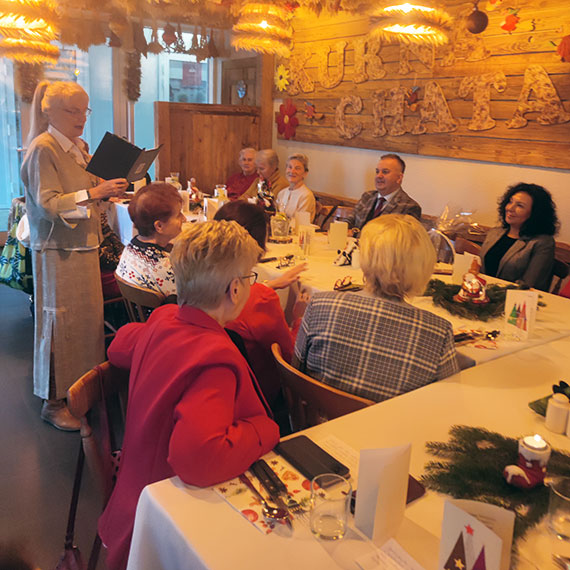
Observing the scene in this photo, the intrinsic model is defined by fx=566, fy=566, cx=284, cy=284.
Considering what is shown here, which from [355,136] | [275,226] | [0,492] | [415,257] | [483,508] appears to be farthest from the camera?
[355,136]

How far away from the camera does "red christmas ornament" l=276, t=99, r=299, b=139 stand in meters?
6.09

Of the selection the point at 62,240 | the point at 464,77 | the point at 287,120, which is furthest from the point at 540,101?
the point at 62,240

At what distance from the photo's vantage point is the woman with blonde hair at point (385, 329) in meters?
1.64

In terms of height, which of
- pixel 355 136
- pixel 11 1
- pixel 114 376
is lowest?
pixel 114 376

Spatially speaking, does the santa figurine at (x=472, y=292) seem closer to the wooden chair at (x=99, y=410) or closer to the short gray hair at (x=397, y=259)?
the short gray hair at (x=397, y=259)

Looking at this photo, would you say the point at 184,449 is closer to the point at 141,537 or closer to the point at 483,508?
the point at 141,537

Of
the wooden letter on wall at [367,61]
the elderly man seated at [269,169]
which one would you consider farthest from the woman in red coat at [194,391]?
the wooden letter on wall at [367,61]

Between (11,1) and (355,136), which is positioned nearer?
(11,1)

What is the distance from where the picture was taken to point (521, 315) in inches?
86.4

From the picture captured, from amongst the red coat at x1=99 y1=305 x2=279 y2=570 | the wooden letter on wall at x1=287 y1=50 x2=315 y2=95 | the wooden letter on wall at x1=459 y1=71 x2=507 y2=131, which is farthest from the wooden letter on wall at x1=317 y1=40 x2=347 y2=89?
the red coat at x1=99 y1=305 x2=279 y2=570

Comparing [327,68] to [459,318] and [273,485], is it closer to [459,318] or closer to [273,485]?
[459,318]

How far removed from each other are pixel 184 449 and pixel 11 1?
10.4 feet

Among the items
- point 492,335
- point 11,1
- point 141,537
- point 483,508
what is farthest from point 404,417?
point 11,1

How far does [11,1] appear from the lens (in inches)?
127
